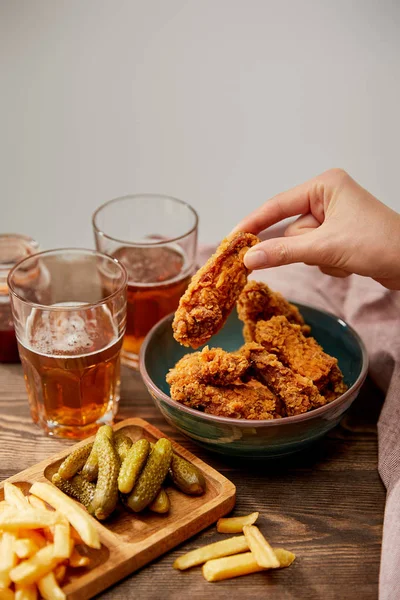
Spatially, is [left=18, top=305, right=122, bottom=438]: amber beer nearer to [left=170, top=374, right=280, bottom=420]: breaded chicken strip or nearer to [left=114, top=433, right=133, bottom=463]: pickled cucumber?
[left=114, top=433, right=133, bottom=463]: pickled cucumber

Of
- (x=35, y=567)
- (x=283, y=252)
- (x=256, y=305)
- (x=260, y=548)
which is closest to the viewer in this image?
(x=35, y=567)

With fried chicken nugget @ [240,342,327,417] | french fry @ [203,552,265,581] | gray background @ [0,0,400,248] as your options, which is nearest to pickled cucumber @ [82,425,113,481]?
french fry @ [203,552,265,581]

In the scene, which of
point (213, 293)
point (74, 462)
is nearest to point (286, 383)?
point (213, 293)

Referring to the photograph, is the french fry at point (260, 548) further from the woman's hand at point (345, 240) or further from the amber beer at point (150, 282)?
the amber beer at point (150, 282)

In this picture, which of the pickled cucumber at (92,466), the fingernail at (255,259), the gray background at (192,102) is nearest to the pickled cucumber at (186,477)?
the pickled cucumber at (92,466)

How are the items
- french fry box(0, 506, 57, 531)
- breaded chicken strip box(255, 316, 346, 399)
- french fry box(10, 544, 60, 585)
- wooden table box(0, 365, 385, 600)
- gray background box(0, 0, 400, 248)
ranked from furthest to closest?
gray background box(0, 0, 400, 248) < breaded chicken strip box(255, 316, 346, 399) < wooden table box(0, 365, 385, 600) < french fry box(0, 506, 57, 531) < french fry box(10, 544, 60, 585)

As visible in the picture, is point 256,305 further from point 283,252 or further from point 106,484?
point 106,484

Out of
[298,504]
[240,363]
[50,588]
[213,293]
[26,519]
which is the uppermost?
[213,293]
